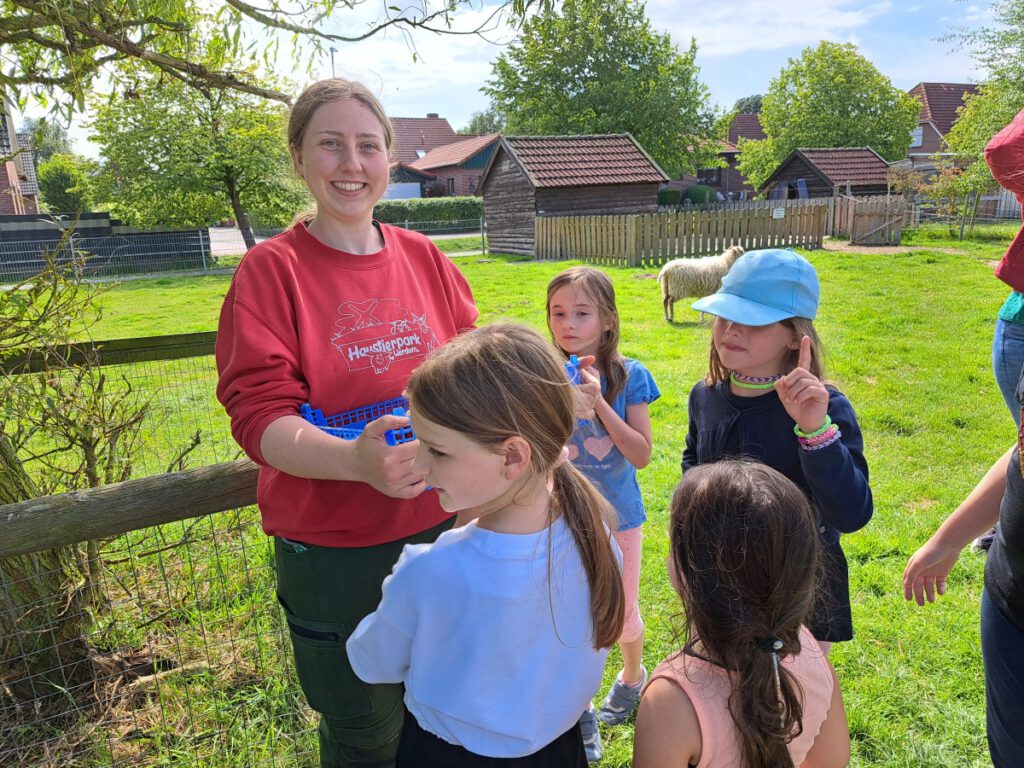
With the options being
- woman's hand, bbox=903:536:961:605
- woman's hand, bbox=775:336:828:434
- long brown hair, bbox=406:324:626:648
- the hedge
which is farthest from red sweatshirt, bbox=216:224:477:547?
the hedge

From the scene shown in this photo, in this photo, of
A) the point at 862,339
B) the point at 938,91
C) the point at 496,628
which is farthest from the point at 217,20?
the point at 938,91

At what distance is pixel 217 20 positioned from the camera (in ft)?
10.5

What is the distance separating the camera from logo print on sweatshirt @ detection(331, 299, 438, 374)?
1.69 metres

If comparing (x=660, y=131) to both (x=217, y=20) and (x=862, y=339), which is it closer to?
(x=862, y=339)

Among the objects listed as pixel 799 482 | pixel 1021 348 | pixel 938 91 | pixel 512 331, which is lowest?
pixel 799 482

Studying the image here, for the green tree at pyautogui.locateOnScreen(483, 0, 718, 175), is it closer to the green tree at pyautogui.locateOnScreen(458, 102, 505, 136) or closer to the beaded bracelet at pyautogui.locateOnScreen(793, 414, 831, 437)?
the beaded bracelet at pyautogui.locateOnScreen(793, 414, 831, 437)

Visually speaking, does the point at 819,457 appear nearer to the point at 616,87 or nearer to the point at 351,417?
the point at 351,417

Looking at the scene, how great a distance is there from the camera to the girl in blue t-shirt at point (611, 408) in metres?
2.54

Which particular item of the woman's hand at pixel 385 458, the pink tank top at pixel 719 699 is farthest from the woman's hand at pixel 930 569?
the woman's hand at pixel 385 458

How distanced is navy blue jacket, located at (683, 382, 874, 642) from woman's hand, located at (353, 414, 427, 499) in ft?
3.21

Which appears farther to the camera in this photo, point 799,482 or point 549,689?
point 799,482

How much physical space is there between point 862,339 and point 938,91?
2018 inches

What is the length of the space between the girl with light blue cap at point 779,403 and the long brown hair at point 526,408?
0.69m

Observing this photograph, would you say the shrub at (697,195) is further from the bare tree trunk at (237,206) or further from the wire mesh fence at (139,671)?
the wire mesh fence at (139,671)
